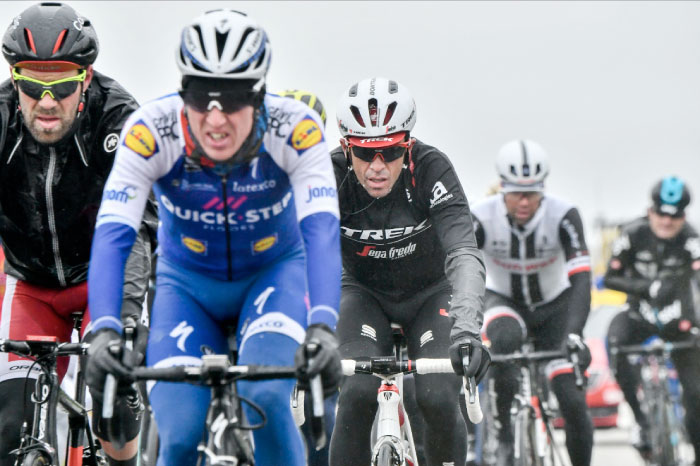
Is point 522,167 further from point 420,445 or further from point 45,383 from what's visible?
point 45,383

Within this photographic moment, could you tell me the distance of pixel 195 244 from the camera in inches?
209

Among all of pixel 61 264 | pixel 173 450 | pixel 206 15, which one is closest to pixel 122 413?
pixel 61 264

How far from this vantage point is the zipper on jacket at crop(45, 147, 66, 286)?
6.07 metres

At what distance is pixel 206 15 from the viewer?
4973mm

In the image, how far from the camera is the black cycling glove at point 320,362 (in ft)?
14.0

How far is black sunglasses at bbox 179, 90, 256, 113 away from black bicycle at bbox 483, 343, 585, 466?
3.89 m

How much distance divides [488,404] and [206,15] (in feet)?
17.8

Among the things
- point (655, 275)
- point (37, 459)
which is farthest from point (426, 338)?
point (655, 275)

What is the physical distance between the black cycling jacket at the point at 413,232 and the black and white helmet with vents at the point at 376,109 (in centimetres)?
24

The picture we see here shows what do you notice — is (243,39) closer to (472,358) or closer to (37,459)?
(472,358)

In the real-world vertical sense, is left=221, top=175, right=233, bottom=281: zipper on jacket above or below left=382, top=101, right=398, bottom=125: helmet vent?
below

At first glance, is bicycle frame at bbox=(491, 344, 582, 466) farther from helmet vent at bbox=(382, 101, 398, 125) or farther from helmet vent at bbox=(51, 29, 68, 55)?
helmet vent at bbox=(51, 29, 68, 55)

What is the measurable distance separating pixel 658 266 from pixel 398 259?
19.8 feet

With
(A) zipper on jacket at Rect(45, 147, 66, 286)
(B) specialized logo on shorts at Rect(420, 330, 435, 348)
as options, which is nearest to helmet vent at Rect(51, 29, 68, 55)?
(A) zipper on jacket at Rect(45, 147, 66, 286)
